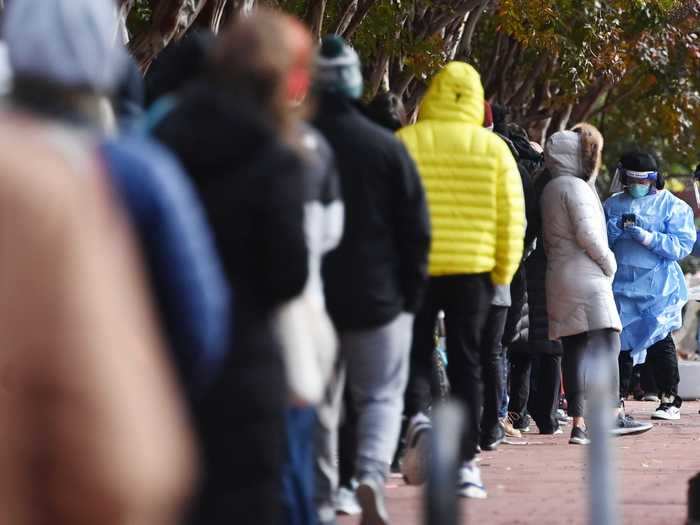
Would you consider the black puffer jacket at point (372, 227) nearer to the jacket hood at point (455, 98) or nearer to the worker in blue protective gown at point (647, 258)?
the jacket hood at point (455, 98)

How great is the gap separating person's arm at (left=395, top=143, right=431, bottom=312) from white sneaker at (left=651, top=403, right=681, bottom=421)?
25.2ft

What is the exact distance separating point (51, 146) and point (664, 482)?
703 centimetres

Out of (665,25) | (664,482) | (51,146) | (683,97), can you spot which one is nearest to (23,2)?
(51,146)

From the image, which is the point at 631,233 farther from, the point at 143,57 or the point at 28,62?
the point at 28,62

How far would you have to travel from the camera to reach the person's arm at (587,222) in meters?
→ 11.4

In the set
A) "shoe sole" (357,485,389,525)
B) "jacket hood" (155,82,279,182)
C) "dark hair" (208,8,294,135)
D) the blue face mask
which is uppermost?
"dark hair" (208,8,294,135)

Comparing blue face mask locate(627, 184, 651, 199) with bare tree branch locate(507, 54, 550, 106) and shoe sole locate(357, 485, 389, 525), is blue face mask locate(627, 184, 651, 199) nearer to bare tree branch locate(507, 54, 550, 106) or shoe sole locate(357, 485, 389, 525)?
shoe sole locate(357, 485, 389, 525)

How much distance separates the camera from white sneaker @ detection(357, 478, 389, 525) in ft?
23.0

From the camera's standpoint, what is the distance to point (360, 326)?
23.3ft

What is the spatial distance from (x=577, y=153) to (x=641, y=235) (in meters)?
2.06

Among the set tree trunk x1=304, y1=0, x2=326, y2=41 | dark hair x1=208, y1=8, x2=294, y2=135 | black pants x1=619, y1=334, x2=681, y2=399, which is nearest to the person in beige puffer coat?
black pants x1=619, y1=334, x2=681, y2=399

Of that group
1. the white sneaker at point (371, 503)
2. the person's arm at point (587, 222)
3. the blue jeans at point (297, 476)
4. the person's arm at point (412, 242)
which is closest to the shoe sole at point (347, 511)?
the white sneaker at point (371, 503)

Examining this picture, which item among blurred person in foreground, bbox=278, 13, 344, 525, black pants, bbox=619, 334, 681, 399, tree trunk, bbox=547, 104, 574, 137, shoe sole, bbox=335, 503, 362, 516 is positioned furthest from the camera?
tree trunk, bbox=547, 104, 574, 137

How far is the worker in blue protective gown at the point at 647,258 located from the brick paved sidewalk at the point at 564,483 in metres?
0.97
